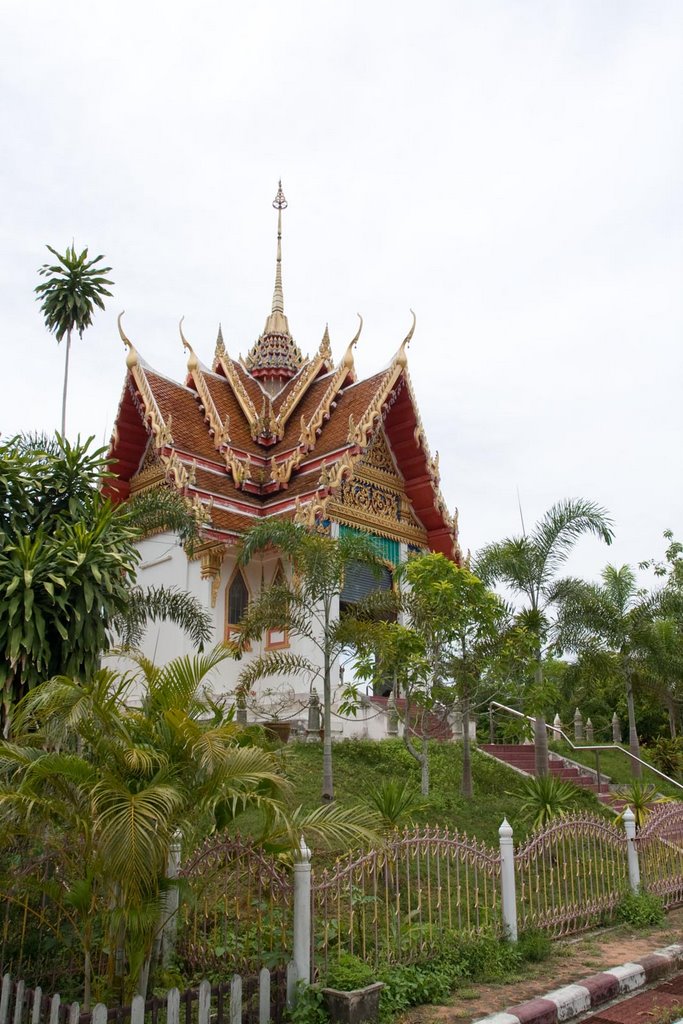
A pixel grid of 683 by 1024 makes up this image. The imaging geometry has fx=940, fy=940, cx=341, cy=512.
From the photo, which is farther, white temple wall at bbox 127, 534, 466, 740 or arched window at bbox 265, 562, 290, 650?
arched window at bbox 265, 562, 290, 650

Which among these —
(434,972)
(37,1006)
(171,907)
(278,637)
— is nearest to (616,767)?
(278,637)

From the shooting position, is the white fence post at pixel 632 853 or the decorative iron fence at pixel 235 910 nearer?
→ the decorative iron fence at pixel 235 910

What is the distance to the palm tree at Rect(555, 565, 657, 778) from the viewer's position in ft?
50.6

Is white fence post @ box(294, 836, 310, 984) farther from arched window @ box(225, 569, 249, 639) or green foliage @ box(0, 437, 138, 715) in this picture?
arched window @ box(225, 569, 249, 639)

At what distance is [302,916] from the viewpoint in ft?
19.2

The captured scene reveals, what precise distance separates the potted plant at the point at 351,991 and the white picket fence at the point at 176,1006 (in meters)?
0.26

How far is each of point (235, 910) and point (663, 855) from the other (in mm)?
5673

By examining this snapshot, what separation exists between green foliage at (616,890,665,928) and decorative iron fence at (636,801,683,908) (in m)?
0.41

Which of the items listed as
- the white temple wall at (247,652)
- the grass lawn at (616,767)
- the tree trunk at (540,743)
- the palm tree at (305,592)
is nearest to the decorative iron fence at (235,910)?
the palm tree at (305,592)

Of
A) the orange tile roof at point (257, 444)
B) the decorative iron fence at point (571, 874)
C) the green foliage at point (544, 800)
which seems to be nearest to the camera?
the decorative iron fence at point (571, 874)

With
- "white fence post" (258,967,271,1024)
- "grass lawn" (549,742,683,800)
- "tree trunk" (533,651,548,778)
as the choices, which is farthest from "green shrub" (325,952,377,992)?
"grass lawn" (549,742,683,800)

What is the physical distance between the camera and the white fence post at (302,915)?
19.1 feet

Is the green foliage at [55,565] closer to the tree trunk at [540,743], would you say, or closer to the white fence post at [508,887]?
the white fence post at [508,887]

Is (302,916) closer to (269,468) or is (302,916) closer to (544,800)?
(544,800)
